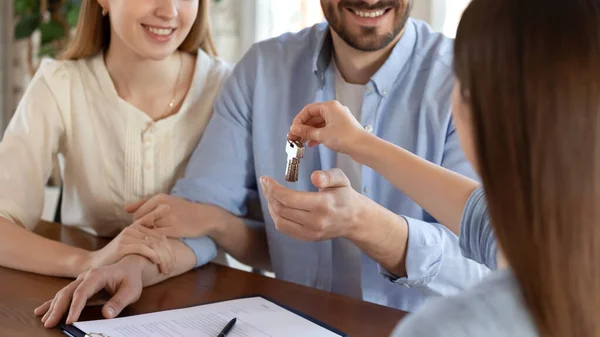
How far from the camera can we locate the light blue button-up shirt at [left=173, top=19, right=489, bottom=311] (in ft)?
4.64

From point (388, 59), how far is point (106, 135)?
2.19 feet

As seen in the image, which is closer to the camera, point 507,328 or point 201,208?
point 507,328

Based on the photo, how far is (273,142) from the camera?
1.54m

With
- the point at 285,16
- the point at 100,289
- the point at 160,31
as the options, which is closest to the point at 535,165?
the point at 100,289

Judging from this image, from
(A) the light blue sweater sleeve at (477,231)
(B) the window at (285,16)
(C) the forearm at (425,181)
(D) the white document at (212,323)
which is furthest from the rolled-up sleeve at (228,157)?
(B) the window at (285,16)

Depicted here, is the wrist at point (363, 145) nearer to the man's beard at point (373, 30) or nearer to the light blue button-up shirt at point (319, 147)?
Result: the light blue button-up shirt at point (319, 147)

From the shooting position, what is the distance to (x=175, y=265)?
1309 millimetres

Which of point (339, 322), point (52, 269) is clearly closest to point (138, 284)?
point (52, 269)

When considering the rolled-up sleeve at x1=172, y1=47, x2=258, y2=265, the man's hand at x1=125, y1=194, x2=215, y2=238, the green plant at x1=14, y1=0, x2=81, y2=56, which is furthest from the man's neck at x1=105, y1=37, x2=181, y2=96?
the green plant at x1=14, y1=0, x2=81, y2=56

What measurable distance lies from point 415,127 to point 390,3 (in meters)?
0.27

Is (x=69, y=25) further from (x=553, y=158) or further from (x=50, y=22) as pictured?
(x=553, y=158)

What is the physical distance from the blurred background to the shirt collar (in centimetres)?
79

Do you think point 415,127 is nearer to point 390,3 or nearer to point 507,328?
point 390,3

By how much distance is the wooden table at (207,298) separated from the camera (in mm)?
1046
